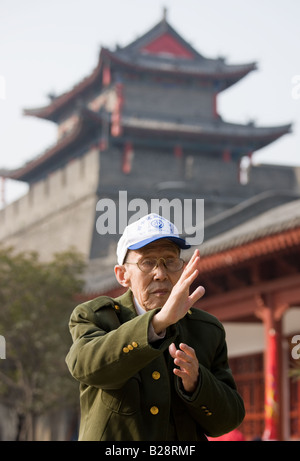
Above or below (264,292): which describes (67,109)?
below

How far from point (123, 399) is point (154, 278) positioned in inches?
12.7

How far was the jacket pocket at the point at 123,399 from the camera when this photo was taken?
227cm

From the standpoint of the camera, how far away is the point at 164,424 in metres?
2.28

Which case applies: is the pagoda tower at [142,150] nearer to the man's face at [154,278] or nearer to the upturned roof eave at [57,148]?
the upturned roof eave at [57,148]

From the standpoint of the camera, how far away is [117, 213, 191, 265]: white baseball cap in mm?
2393

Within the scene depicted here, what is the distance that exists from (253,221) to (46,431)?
1012cm

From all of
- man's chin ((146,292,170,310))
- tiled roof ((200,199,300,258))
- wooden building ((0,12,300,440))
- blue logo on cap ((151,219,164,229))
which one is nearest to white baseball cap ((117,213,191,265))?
blue logo on cap ((151,219,164,229))

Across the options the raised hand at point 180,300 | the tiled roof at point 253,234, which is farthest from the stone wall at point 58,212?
the raised hand at point 180,300

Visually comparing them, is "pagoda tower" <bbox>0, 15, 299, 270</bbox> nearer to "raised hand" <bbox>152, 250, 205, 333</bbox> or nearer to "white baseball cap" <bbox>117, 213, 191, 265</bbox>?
"white baseball cap" <bbox>117, 213, 191, 265</bbox>

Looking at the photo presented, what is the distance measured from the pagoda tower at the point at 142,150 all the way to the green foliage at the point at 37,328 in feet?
35.2

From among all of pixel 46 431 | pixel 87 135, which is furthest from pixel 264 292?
pixel 87 135

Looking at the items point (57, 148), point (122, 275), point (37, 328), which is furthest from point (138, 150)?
point (122, 275)

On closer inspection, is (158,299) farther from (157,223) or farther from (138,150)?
(138,150)
